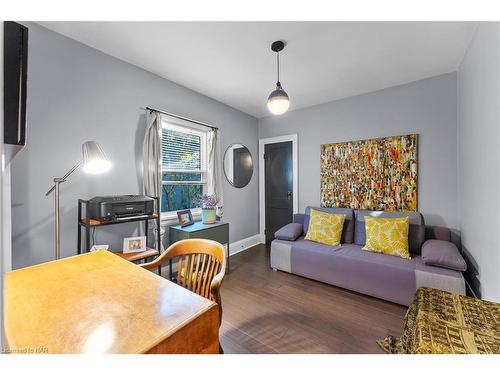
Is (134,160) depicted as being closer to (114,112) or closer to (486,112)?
(114,112)

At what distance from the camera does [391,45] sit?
190cm

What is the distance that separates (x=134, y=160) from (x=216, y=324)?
2072 mm

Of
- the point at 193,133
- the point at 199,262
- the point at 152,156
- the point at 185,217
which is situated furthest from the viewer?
the point at 193,133

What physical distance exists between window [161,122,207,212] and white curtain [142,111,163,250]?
0.89 ft

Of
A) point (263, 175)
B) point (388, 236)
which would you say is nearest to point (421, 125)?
point (388, 236)

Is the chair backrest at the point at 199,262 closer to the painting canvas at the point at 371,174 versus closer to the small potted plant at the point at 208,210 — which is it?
the small potted plant at the point at 208,210

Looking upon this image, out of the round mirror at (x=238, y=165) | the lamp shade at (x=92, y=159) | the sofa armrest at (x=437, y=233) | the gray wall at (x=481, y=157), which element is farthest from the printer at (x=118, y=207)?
the sofa armrest at (x=437, y=233)

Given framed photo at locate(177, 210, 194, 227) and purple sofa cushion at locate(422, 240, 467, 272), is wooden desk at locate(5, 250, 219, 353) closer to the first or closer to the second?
framed photo at locate(177, 210, 194, 227)

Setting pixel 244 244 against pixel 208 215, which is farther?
pixel 244 244

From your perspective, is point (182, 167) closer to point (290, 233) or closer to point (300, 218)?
point (290, 233)

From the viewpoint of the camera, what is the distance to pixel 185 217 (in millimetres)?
2703

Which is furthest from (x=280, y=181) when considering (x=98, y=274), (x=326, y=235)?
(x=98, y=274)

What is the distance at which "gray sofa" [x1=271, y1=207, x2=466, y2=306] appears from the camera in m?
1.90

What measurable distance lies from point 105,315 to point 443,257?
260 centimetres
